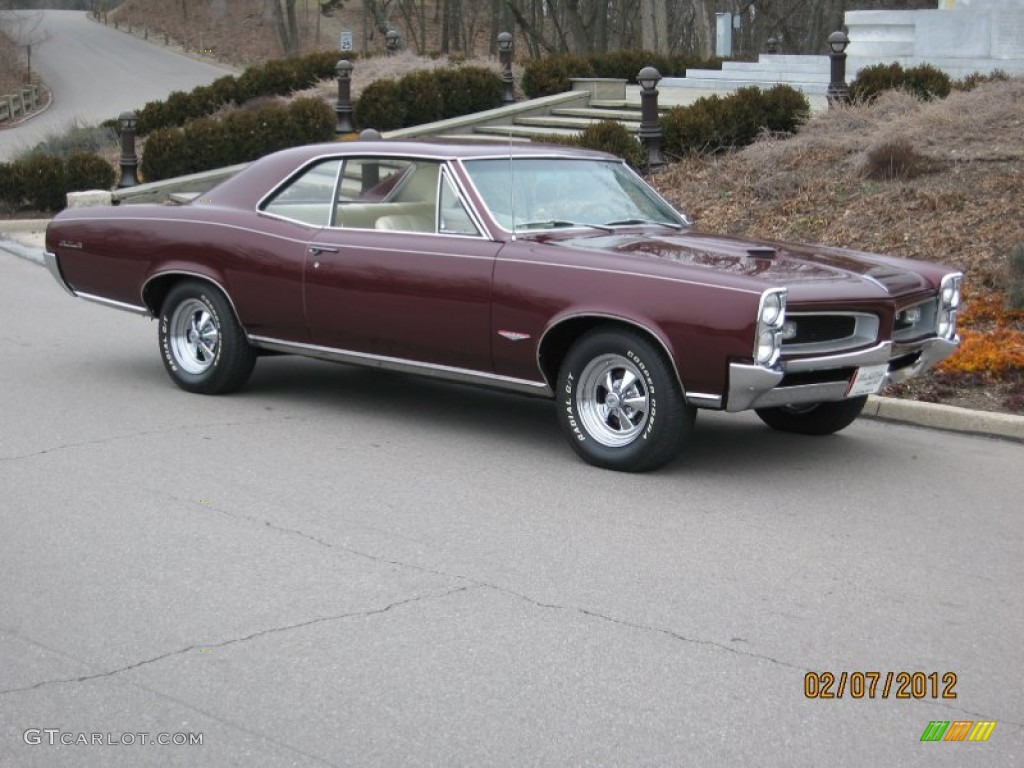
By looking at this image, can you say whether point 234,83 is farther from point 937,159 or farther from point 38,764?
point 38,764

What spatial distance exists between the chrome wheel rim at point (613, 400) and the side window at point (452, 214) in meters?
1.09

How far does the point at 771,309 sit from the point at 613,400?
1.00 m

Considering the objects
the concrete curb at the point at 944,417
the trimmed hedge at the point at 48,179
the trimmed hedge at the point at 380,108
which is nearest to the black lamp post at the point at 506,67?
the trimmed hedge at the point at 380,108

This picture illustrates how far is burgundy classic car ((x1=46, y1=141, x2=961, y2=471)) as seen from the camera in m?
6.78

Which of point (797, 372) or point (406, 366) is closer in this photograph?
point (797, 372)

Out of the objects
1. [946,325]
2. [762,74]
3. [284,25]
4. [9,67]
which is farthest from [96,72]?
[946,325]

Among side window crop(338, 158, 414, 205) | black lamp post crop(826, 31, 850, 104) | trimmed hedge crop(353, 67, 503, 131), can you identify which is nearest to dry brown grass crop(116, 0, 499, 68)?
trimmed hedge crop(353, 67, 503, 131)

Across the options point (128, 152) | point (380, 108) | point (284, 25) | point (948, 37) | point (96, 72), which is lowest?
point (128, 152)

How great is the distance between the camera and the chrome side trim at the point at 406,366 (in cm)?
749

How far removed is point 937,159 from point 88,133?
56.3ft

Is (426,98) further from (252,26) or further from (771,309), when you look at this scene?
(252,26)

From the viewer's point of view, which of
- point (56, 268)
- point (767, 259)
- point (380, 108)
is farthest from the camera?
point (380, 108)

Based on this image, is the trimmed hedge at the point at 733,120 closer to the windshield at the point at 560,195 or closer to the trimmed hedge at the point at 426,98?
the trimmed hedge at the point at 426,98

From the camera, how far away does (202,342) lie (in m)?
8.92
